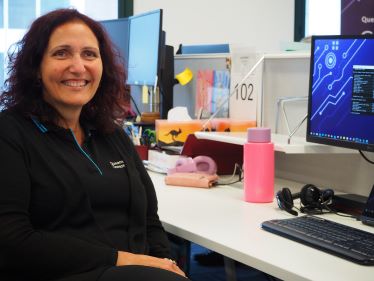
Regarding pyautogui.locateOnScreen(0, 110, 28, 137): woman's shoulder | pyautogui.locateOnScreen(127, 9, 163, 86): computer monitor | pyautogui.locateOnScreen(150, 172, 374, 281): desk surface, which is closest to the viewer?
pyautogui.locateOnScreen(150, 172, 374, 281): desk surface

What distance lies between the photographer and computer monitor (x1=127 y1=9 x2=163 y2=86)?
2.68 m

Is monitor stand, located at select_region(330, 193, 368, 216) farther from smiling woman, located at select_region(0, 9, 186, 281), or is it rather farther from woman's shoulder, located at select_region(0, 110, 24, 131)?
woman's shoulder, located at select_region(0, 110, 24, 131)

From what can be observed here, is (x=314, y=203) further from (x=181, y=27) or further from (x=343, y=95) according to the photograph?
(x=181, y=27)

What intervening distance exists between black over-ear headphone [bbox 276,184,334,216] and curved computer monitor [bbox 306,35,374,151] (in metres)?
0.15

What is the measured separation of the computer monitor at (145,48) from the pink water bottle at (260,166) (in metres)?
0.93

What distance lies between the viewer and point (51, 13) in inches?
60.7

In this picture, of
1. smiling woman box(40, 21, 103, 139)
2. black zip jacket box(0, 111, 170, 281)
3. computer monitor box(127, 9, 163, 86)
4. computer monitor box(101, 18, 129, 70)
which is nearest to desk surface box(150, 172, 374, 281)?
black zip jacket box(0, 111, 170, 281)

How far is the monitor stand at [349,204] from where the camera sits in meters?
1.72

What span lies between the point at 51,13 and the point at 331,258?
0.90 meters

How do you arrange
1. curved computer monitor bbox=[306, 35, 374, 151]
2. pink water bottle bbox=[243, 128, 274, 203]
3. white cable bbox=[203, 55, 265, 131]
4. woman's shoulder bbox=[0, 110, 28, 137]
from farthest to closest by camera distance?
1. white cable bbox=[203, 55, 265, 131]
2. pink water bottle bbox=[243, 128, 274, 203]
3. curved computer monitor bbox=[306, 35, 374, 151]
4. woman's shoulder bbox=[0, 110, 28, 137]

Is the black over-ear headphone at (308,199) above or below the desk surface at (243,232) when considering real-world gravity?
above

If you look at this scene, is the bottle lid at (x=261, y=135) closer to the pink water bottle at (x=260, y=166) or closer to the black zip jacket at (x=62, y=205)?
the pink water bottle at (x=260, y=166)

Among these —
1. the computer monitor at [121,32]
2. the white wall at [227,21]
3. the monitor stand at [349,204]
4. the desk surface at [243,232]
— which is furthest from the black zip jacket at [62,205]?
the white wall at [227,21]

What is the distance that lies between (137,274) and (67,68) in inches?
21.9
